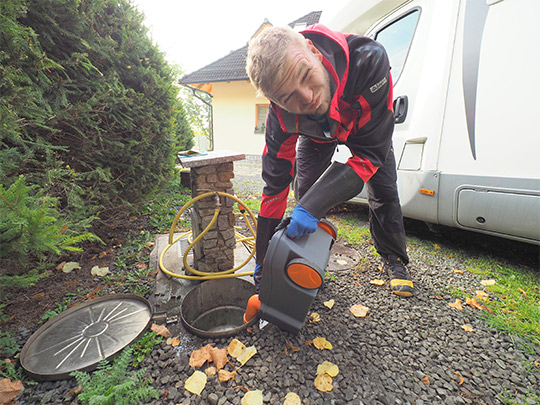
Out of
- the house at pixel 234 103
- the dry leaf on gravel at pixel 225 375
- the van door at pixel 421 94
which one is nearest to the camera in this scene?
the dry leaf on gravel at pixel 225 375

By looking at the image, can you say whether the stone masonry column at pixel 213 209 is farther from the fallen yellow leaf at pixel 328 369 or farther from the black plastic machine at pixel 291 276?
the fallen yellow leaf at pixel 328 369

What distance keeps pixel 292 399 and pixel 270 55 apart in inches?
58.5

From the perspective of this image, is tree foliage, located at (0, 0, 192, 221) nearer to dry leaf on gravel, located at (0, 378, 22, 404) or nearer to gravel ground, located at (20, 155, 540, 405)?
dry leaf on gravel, located at (0, 378, 22, 404)

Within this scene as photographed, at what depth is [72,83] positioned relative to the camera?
191 cm

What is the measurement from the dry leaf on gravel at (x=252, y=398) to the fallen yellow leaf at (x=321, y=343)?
0.39 meters

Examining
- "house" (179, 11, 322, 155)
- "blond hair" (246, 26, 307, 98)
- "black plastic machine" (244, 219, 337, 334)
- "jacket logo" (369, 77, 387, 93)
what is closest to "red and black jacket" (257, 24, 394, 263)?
"jacket logo" (369, 77, 387, 93)

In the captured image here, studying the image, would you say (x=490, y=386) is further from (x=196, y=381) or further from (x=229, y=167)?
(x=229, y=167)

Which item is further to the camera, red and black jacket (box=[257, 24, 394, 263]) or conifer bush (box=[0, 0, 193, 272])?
conifer bush (box=[0, 0, 193, 272])

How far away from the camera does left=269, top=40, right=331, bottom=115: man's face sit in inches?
41.5

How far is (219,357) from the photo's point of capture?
1.25 meters

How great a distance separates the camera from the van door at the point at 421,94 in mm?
2146

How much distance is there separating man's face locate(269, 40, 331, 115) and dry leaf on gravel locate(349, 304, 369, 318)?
1281 millimetres

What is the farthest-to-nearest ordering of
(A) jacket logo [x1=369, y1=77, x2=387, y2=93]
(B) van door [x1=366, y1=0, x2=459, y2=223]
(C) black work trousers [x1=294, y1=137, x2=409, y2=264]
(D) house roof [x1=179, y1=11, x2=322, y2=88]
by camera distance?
(D) house roof [x1=179, y1=11, x2=322, y2=88]
(B) van door [x1=366, y1=0, x2=459, y2=223]
(C) black work trousers [x1=294, y1=137, x2=409, y2=264]
(A) jacket logo [x1=369, y1=77, x2=387, y2=93]

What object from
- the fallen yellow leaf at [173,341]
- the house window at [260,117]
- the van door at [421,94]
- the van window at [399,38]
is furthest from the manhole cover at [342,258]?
the house window at [260,117]
